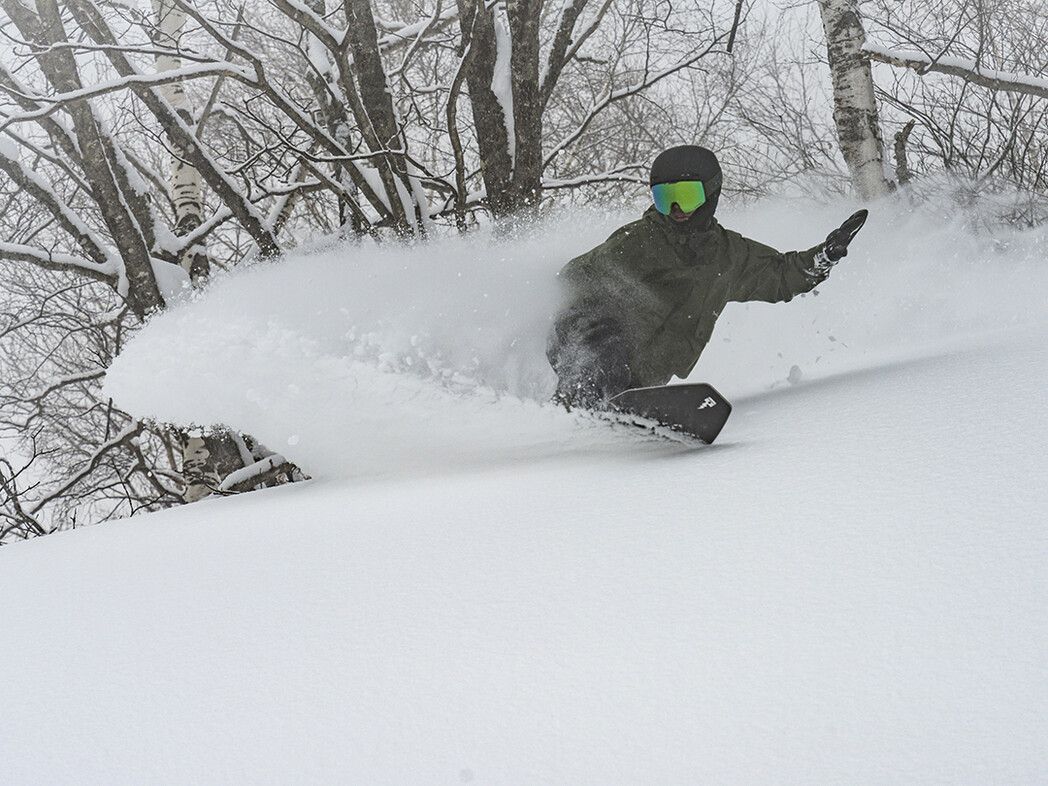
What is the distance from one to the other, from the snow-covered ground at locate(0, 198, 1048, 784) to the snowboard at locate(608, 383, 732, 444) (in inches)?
4.1

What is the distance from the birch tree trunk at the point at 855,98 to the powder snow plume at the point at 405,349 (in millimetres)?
1112

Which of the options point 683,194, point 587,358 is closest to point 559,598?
point 587,358

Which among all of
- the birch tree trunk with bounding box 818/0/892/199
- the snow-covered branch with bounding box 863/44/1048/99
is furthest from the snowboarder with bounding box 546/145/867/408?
the snow-covered branch with bounding box 863/44/1048/99

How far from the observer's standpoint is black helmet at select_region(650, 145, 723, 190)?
3234 mm

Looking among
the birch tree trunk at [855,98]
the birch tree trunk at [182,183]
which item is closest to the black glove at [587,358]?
the birch tree trunk at [855,98]

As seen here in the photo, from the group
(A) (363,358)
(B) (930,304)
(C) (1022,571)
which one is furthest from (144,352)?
(B) (930,304)

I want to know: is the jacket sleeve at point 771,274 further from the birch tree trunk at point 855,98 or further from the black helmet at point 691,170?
the birch tree trunk at point 855,98

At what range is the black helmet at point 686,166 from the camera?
10.6 ft

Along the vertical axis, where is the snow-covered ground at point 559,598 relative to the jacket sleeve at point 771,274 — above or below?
below

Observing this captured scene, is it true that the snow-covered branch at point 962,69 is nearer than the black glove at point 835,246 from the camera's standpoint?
No

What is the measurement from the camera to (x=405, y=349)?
3.61 m

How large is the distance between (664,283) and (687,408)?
858mm

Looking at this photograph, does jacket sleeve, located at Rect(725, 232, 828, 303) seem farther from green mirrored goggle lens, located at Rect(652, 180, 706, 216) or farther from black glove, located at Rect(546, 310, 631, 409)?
black glove, located at Rect(546, 310, 631, 409)

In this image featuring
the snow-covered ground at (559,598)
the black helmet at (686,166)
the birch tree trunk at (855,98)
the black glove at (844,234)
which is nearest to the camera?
the snow-covered ground at (559,598)
